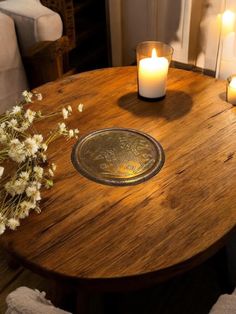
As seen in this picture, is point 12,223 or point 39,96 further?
point 39,96

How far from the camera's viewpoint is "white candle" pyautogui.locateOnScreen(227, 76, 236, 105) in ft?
3.80

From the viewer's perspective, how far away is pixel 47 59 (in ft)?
5.32

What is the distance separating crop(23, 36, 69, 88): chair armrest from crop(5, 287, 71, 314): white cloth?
3.65 feet

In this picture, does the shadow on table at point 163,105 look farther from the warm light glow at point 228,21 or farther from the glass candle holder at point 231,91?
the warm light glow at point 228,21

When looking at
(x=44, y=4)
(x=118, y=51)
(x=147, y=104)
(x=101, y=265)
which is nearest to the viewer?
(x=101, y=265)

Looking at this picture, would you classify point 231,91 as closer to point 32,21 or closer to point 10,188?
point 10,188

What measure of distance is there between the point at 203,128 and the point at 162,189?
276mm

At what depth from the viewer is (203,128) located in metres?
1.09

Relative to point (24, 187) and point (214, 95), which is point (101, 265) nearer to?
point (24, 187)

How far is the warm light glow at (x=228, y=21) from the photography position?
1.69 metres

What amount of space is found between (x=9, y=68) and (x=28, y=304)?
1.24m

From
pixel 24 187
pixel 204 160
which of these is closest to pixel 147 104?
pixel 204 160

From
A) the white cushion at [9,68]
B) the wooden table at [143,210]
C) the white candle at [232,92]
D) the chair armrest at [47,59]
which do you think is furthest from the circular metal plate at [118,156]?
the white cushion at [9,68]

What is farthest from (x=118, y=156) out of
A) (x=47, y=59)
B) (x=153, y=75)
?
(x=47, y=59)
